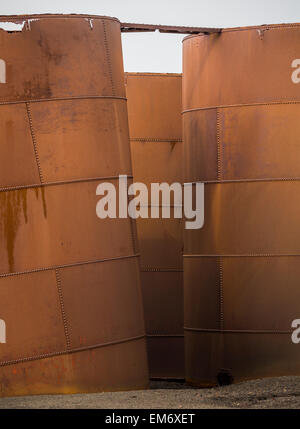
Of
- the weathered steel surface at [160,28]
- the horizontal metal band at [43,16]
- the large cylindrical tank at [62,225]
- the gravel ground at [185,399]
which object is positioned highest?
the horizontal metal band at [43,16]

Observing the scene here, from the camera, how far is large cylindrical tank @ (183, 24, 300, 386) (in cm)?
1259

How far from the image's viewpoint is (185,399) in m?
10.8

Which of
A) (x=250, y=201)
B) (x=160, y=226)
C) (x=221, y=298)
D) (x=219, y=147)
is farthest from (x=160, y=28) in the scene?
(x=160, y=226)

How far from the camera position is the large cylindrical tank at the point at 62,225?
11.0 metres

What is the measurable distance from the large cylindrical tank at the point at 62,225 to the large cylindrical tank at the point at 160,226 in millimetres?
3460

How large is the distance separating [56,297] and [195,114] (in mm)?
3638

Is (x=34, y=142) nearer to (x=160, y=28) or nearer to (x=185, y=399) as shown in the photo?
(x=160, y=28)

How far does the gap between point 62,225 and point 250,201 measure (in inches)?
109

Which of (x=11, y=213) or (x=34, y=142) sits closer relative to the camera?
(x=11, y=213)

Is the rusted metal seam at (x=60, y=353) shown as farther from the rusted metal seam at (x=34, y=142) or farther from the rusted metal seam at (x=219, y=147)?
the rusted metal seam at (x=219, y=147)

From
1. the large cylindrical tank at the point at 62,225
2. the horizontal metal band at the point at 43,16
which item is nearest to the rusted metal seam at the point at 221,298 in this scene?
the large cylindrical tank at the point at 62,225

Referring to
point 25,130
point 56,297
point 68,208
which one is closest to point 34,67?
point 25,130
